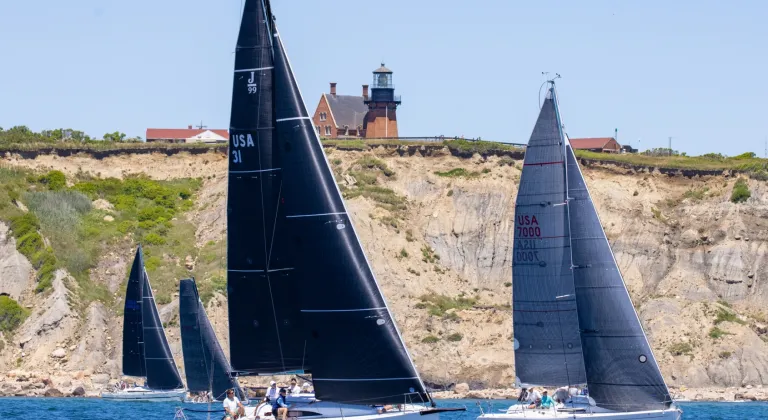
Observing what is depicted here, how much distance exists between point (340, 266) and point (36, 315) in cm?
5287

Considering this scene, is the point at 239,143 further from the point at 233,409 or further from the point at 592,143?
the point at 592,143

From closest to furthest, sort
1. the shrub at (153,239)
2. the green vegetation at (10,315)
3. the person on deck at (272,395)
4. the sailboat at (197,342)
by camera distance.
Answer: the person on deck at (272,395) → the sailboat at (197,342) → the green vegetation at (10,315) → the shrub at (153,239)

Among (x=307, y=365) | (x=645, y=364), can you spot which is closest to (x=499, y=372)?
(x=645, y=364)

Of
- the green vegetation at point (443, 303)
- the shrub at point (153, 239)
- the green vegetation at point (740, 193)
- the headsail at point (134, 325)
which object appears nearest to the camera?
the headsail at point (134, 325)

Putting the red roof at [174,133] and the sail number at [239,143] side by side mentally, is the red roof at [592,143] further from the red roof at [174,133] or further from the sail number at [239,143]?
the sail number at [239,143]

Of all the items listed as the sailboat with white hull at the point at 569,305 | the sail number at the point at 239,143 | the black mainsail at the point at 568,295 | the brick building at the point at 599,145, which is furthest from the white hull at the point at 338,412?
the brick building at the point at 599,145

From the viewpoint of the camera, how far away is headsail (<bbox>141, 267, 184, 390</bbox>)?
209 ft

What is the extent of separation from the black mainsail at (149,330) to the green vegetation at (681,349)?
29.4 meters

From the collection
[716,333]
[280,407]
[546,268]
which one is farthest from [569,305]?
[716,333]

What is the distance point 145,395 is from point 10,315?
16680mm

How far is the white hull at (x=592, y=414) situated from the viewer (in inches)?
1391

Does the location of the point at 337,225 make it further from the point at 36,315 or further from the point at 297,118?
the point at 36,315

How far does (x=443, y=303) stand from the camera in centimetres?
8231

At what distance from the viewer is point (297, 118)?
30297 millimetres
